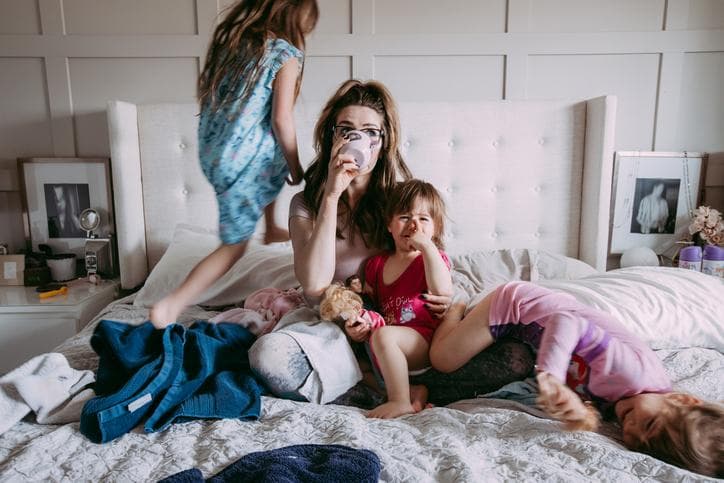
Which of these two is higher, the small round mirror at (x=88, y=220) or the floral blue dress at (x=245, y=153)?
the floral blue dress at (x=245, y=153)

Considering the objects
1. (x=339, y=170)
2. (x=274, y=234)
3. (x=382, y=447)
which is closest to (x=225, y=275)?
(x=274, y=234)

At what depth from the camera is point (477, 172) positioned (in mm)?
1931

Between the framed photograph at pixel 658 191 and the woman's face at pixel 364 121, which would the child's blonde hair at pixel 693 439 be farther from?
the framed photograph at pixel 658 191

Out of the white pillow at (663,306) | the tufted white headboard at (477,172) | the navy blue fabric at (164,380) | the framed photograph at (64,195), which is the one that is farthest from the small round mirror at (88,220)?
the white pillow at (663,306)

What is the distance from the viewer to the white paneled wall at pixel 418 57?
1918mm

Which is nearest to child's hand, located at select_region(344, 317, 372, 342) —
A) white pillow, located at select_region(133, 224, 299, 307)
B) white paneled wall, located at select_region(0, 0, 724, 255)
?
white pillow, located at select_region(133, 224, 299, 307)

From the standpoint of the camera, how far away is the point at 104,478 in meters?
0.72

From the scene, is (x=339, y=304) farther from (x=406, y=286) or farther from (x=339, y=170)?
(x=339, y=170)

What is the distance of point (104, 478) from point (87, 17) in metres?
1.92

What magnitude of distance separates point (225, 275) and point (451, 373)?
3.03 ft

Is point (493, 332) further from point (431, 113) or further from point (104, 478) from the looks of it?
point (431, 113)

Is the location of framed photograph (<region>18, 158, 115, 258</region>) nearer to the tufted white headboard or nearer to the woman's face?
the tufted white headboard

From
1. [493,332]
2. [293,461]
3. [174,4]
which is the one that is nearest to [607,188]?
[493,332]

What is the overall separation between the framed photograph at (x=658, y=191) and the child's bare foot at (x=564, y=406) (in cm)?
148
